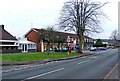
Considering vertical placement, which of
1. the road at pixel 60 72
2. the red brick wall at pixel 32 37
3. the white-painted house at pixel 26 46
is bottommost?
the road at pixel 60 72

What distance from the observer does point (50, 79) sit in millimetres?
14109

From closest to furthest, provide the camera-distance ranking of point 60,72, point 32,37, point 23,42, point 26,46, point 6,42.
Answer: point 60,72 → point 6,42 → point 23,42 → point 26,46 → point 32,37

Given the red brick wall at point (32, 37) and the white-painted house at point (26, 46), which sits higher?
the red brick wall at point (32, 37)

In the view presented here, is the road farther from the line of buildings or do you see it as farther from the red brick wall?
the red brick wall

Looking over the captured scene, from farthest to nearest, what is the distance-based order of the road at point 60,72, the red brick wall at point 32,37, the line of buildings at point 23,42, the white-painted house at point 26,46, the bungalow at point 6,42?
1. the red brick wall at point 32,37
2. the white-painted house at point 26,46
3. the line of buildings at point 23,42
4. the bungalow at point 6,42
5. the road at point 60,72

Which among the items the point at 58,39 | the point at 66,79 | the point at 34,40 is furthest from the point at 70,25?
the point at 66,79

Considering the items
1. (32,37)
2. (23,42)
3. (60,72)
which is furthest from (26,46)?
(60,72)

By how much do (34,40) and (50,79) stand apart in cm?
7380

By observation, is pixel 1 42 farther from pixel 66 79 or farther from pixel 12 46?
pixel 66 79

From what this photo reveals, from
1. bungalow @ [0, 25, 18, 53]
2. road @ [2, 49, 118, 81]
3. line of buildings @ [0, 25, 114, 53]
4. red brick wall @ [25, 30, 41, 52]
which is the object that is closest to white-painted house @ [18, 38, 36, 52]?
line of buildings @ [0, 25, 114, 53]

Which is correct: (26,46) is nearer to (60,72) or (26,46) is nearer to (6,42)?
(6,42)

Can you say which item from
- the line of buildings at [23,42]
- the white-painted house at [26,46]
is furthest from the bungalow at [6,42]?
the white-painted house at [26,46]

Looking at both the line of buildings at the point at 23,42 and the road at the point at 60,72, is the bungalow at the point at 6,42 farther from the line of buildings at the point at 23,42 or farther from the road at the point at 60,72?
the road at the point at 60,72

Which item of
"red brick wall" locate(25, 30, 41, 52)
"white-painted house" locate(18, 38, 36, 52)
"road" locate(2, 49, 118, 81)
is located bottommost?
"road" locate(2, 49, 118, 81)
